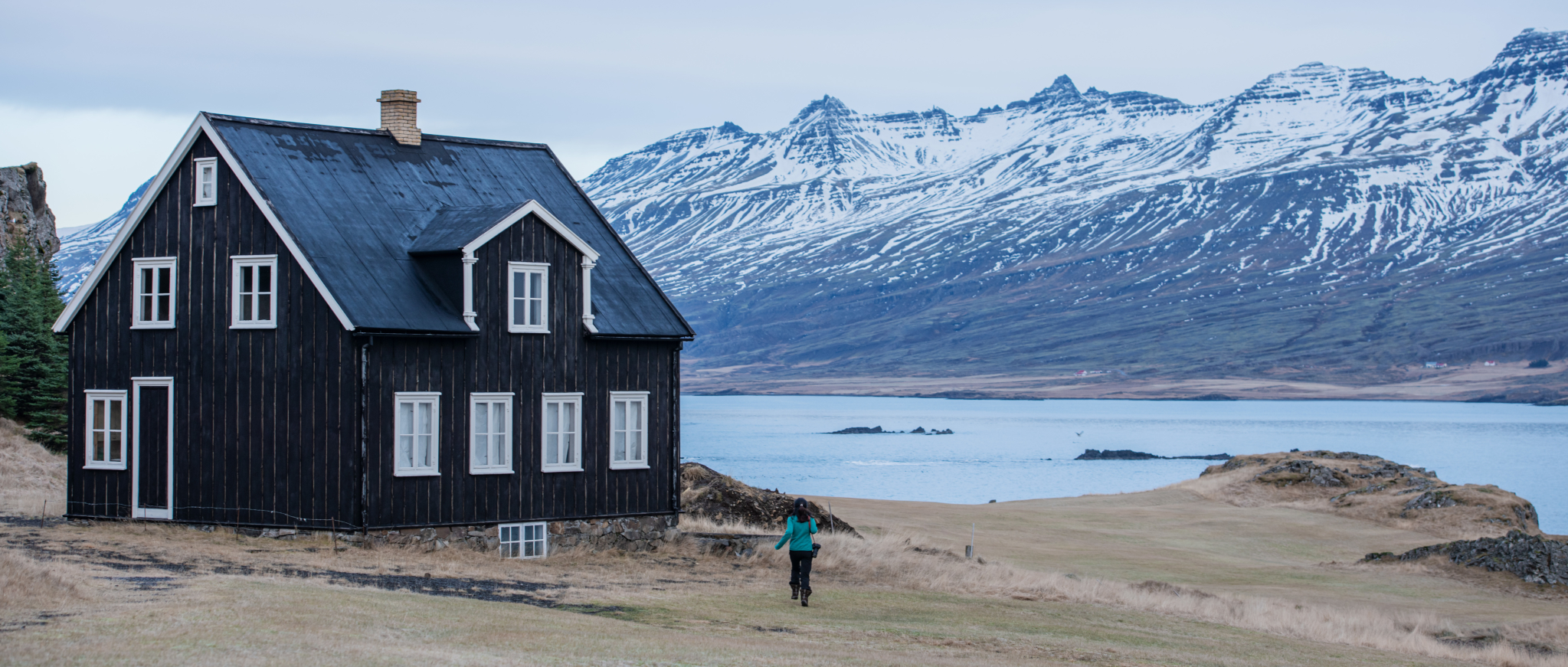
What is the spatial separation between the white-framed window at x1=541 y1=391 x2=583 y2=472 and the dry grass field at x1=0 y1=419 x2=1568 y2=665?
2.29m

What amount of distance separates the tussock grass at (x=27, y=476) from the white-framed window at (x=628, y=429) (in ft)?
42.4

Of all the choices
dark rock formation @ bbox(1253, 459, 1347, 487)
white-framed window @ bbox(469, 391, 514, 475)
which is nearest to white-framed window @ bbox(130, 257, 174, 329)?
white-framed window @ bbox(469, 391, 514, 475)

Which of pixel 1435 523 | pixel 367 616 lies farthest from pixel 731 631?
pixel 1435 523

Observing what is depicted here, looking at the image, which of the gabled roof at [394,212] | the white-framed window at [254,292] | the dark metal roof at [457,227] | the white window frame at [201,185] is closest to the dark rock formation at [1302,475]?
the gabled roof at [394,212]

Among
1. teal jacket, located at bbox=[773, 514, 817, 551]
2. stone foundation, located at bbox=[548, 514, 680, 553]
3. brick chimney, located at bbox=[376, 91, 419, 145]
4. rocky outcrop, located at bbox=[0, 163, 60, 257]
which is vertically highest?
rocky outcrop, located at bbox=[0, 163, 60, 257]

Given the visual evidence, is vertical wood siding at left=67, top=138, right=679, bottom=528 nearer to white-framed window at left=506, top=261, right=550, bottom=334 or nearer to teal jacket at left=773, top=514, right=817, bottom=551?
white-framed window at left=506, top=261, right=550, bottom=334

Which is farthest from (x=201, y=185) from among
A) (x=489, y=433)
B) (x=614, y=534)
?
(x=614, y=534)

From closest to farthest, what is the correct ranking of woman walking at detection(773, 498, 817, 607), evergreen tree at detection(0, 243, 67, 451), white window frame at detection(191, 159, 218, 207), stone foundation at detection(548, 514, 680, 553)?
woman walking at detection(773, 498, 817, 607)
white window frame at detection(191, 159, 218, 207)
stone foundation at detection(548, 514, 680, 553)
evergreen tree at detection(0, 243, 67, 451)

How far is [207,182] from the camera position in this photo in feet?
107

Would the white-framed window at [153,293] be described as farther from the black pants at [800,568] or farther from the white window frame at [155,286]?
the black pants at [800,568]

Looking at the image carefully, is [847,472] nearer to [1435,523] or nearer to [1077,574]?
[1435,523]

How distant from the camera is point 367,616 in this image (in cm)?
2044

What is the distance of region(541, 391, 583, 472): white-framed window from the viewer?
33.4 m

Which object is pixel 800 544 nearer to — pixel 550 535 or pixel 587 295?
pixel 550 535
